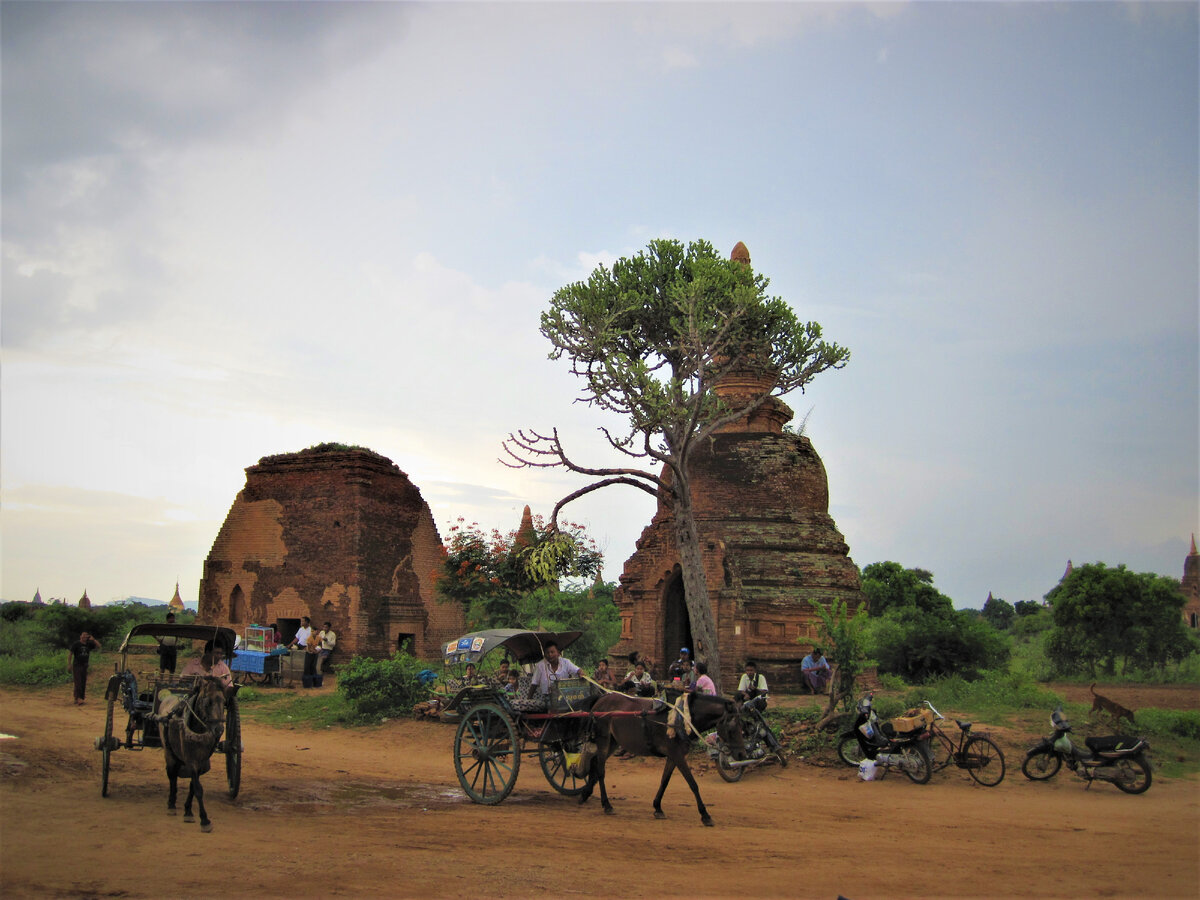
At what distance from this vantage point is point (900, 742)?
11.3 metres

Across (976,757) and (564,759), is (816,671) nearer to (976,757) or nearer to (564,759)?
(976,757)

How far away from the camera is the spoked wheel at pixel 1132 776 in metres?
10.6

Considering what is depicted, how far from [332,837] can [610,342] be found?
11.8 meters

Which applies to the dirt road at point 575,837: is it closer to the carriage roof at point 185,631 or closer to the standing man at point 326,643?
the carriage roof at point 185,631

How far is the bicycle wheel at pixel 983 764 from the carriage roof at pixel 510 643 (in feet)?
17.4

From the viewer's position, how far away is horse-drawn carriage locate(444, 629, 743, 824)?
890cm

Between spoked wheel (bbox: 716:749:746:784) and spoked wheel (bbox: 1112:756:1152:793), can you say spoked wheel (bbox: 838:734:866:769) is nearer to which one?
spoked wheel (bbox: 716:749:746:784)

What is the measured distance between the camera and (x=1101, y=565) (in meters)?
30.1

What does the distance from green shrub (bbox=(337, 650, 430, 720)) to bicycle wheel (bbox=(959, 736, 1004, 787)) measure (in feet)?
30.5

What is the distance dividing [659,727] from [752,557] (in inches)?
467

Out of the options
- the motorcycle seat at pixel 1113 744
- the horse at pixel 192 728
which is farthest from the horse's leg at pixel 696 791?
the motorcycle seat at pixel 1113 744

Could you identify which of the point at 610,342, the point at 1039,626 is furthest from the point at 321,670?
the point at 1039,626

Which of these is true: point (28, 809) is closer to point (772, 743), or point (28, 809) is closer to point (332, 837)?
point (332, 837)

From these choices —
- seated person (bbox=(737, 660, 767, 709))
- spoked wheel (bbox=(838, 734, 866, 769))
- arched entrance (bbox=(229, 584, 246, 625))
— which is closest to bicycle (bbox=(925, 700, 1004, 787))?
spoked wheel (bbox=(838, 734, 866, 769))
